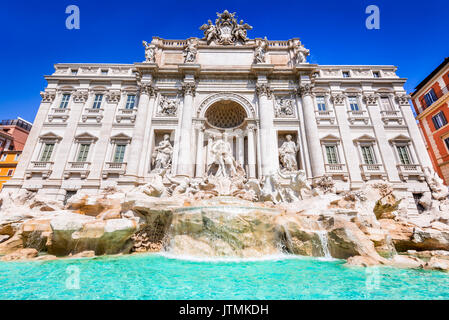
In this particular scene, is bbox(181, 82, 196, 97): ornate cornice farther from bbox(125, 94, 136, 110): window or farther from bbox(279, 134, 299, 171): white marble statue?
bbox(279, 134, 299, 171): white marble statue

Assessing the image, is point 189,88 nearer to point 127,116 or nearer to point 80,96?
point 127,116

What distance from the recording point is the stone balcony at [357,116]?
17145 mm

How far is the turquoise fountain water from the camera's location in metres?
3.41

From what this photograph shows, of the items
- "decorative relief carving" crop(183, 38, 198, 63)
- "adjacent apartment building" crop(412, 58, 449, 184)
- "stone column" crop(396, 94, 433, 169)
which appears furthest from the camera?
"adjacent apartment building" crop(412, 58, 449, 184)

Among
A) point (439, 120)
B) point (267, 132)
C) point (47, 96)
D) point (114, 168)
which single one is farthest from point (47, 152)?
point (439, 120)

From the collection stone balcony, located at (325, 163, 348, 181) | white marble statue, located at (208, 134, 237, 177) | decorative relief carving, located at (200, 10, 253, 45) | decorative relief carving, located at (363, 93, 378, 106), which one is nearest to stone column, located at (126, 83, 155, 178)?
white marble statue, located at (208, 134, 237, 177)

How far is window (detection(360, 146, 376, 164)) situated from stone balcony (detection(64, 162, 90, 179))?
2212cm

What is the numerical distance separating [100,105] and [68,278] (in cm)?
1719

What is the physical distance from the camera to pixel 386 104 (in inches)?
707

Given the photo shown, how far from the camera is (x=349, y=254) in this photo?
20.1ft

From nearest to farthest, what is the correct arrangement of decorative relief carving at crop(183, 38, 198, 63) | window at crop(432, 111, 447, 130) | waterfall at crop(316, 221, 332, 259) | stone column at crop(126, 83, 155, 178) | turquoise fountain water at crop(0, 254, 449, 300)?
turquoise fountain water at crop(0, 254, 449, 300) < waterfall at crop(316, 221, 332, 259) < stone column at crop(126, 83, 155, 178) < decorative relief carving at crop(183, 38, 198, 63) < window at crop(432, 111, 447, 130)
